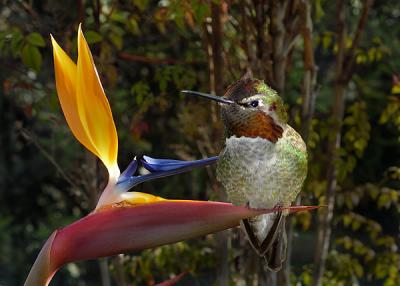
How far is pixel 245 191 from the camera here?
108cm

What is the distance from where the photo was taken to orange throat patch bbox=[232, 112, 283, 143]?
3.34ft

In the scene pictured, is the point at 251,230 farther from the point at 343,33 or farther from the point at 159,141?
the point at 159,141

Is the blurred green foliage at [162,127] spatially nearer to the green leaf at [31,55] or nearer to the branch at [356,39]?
the green leaf at [31,55]

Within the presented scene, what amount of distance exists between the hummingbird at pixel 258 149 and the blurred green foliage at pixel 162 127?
789 millimetres

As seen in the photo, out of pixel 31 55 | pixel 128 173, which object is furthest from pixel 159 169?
pixel 31 55

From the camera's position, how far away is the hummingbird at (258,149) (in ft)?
3.30

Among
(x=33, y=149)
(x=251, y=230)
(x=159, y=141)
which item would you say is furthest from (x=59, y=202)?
(x=251, y=230)

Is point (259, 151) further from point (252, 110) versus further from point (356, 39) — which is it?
point (356, 39)

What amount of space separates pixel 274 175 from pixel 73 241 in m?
0.29

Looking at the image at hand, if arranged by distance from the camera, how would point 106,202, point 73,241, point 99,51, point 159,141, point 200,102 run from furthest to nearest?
point 159,141 → point 200,102 → point 99,51 → point 106,202 → point 73,241

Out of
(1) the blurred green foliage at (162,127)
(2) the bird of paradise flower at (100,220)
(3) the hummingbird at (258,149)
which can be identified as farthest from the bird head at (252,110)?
(1) the blurred green foliage at (162,127)

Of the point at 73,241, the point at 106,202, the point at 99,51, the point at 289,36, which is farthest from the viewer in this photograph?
the point at 99,51

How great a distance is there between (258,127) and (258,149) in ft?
0.10

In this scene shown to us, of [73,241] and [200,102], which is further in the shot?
[200,102]
